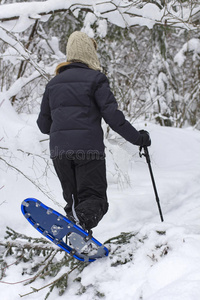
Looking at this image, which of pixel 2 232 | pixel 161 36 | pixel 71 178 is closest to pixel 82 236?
pixel 71 178

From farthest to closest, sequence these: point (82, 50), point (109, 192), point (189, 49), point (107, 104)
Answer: point (189, 49)
point (109, 192)
point (82, 50)
point (107, 104)

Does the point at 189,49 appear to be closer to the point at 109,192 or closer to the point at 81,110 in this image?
the point at 109,192

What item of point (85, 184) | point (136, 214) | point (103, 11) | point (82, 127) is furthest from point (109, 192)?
point (103, 11)

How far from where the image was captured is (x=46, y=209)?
8.37 feet

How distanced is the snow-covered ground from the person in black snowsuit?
475mm

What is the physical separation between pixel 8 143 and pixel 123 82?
5.52 m

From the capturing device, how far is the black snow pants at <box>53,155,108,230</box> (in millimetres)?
2719

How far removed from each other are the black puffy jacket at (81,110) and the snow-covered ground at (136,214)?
0.92m

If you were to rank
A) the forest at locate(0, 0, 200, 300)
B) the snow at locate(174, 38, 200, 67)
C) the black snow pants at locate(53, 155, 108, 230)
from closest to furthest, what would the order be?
1. the forest at locate(0, 0, 200, 300)
2. the black snow pants at locate(53, 155, 108, 230)
3. the snow at locate(174, 38, 200, 67)

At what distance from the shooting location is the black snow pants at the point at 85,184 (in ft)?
8.92

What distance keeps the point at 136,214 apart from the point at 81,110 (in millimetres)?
1777

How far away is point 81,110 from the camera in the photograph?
2.76 metres

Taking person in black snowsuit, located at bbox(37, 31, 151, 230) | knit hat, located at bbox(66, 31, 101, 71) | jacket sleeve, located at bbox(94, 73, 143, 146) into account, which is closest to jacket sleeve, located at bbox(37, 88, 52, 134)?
person in black snowsuit, located at bbox(37, 31, 151, 230)

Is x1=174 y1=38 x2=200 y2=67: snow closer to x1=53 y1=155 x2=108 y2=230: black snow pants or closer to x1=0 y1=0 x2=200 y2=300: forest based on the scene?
x1=0 y1=0 x2=200 y2=300: forest
